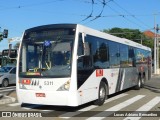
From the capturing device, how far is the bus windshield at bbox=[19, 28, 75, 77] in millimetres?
10625

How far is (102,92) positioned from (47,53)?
3.01 m

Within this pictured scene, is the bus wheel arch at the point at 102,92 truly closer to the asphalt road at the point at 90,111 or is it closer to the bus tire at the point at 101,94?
the bus tire at the point at 101,94

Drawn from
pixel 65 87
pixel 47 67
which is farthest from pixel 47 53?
pixel 65 87

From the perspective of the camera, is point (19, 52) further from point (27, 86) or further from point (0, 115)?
point (0, 115)

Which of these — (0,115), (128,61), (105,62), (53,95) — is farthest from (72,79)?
(128,61)

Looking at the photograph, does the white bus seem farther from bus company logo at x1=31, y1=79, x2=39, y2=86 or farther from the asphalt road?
the asphalt road

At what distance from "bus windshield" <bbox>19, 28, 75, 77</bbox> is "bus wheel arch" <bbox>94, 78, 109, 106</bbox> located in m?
2.46

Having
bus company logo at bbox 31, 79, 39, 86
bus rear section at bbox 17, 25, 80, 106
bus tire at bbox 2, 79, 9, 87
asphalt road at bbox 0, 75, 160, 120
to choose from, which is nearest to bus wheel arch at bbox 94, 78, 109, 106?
asphalt road at bbox 0, 75, 160, 120

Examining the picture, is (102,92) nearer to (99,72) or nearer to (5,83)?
(99,72)

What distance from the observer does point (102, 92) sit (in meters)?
12.8

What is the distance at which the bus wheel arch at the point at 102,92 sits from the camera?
40.8 ft

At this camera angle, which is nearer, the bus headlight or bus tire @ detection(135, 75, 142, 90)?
the bus headlight

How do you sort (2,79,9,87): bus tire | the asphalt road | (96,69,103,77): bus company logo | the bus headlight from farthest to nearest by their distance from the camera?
1. (2,79,9,87): bus tire
2. (96,69,103,77): bus company logo
3. the bus headlight
4. the asphalt road

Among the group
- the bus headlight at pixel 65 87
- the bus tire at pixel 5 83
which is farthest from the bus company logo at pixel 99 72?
the bus tire at pixel 5 83
